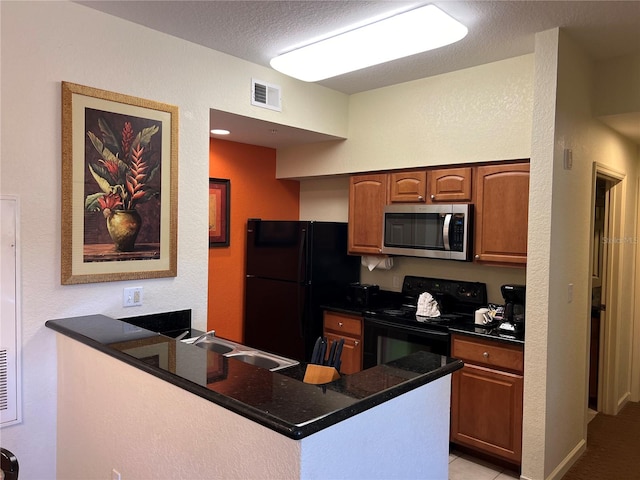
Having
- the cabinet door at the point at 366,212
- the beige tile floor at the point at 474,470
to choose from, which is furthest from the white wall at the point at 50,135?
the beige tile floor at the point at 474,470

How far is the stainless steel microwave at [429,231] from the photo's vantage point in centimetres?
317

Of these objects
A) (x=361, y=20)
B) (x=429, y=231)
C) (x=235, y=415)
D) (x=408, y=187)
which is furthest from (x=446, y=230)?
(x=235, y=415)

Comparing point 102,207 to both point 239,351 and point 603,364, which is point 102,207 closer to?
point 239,351

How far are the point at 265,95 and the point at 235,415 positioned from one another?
2.35 m

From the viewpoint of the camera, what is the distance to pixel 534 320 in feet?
8.71

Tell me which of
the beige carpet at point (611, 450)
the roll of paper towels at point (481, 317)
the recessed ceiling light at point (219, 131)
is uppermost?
the recessed ceiling light at point (219, 131)

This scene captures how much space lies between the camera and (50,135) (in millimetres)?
2238

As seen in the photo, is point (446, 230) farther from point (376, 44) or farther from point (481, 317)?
point (376, 44)

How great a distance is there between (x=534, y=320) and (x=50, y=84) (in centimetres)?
276

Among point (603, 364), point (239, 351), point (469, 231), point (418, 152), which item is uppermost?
point (418, 152)

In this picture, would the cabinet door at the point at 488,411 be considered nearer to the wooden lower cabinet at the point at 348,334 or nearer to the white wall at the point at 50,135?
the wooden lower cabinet at the point at 348,334

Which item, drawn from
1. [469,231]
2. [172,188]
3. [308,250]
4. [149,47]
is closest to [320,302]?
[308,250]

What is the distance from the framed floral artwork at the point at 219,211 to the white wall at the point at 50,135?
119cm

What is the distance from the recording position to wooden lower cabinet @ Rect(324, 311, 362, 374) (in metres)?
3.61
